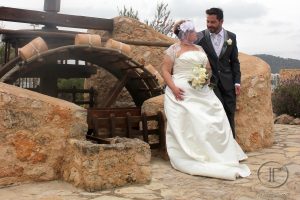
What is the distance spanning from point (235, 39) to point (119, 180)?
9.15 feet

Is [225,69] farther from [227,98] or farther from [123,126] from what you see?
[123,126]

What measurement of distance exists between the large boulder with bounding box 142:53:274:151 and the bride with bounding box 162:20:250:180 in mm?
910

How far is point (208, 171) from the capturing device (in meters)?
4.89

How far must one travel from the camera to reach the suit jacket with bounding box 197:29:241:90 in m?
5.86

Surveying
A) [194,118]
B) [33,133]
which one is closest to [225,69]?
[194,118]

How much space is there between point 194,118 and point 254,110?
6.18 feet

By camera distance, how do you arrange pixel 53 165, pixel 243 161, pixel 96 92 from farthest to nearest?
pixel 96 92 → pixel 243 161 → pixel 53 165

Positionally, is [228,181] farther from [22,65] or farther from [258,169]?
[22,65]

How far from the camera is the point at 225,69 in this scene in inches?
232

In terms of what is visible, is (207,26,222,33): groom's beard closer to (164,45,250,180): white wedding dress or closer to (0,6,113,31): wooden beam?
(164,45,250,180): white wedding dress

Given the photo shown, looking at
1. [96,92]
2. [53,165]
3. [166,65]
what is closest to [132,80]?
[96,92]

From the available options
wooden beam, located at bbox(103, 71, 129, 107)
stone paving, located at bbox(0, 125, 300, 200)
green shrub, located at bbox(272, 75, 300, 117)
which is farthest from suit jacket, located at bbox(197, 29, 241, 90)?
green shrub, located at bbox(272, 75, 300, 117)

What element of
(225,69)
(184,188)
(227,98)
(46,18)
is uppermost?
(46,18)

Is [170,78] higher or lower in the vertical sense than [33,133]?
higher
